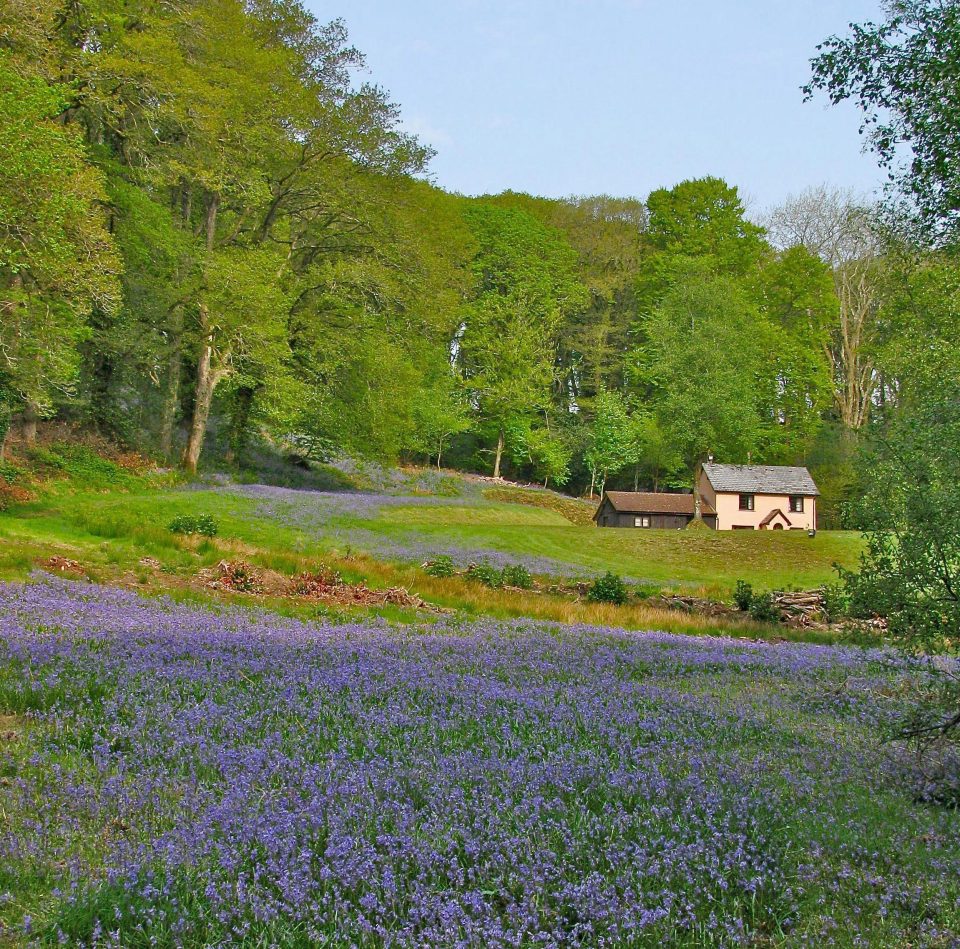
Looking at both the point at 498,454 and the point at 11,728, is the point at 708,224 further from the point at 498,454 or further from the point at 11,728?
the point at 11,728

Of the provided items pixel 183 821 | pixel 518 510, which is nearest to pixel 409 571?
pixel 183 821

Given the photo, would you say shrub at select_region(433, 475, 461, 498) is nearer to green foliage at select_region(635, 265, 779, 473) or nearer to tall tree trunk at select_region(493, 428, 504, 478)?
tall tree trunk at select_region(493, 428, 504, 478)

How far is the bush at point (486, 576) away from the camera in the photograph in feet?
62.1

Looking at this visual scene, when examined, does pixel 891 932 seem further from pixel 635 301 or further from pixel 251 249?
pixel 635 301

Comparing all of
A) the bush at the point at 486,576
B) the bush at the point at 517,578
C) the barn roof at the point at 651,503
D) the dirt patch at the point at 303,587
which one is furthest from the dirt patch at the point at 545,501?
the dirt patch at the point at 303,587

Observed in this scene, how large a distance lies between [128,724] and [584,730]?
3387 millimetres

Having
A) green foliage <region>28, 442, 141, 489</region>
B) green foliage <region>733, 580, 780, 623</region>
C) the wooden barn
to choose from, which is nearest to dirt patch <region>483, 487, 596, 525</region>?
the wooden barn

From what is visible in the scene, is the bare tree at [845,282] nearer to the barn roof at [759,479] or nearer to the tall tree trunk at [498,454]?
the barn roof at [759,479]

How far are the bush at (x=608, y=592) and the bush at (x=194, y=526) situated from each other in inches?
377

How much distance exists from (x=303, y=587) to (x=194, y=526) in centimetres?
634

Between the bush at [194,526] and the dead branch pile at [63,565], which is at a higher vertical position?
the bush at [194,526]

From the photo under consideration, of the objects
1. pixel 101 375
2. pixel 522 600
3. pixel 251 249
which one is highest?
pixel 251 249

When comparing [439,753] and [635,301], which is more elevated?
[635,301]

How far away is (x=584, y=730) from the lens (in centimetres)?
614
